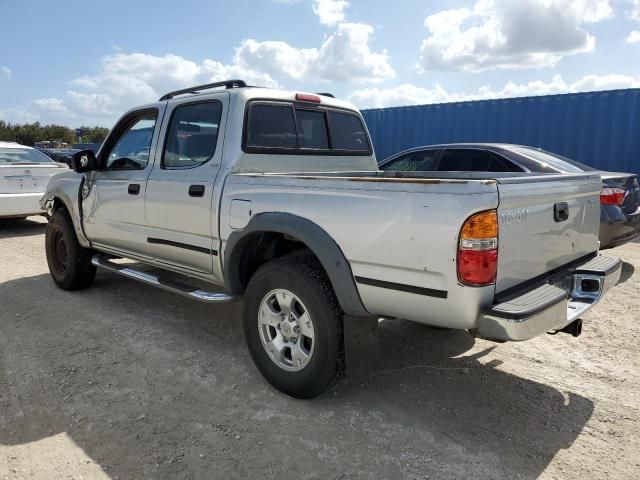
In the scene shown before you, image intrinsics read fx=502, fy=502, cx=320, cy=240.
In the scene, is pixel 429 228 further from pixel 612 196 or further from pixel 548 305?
A: pixel 612 196

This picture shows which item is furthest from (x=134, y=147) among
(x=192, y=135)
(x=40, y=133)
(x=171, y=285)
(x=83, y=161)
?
(x=40, y=133)

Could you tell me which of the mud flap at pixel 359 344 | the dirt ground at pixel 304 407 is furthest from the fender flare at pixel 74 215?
the mud flap at pixel 359 344

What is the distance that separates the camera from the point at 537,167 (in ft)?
19.7

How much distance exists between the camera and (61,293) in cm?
531

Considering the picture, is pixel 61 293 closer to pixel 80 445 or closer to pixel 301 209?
pixel 80 445

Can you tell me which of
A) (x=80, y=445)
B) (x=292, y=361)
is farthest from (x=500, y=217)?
(x=80, y=445)

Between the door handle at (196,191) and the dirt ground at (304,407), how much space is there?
1.19 metres

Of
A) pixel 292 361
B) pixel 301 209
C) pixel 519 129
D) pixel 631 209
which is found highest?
pixel 519 129

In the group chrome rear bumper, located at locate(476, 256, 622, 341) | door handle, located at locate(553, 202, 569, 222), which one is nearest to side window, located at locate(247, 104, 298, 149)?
door handle, located at locate(553, 202, 569, 222)

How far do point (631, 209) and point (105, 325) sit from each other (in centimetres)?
561

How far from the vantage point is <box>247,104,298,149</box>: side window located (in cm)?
373

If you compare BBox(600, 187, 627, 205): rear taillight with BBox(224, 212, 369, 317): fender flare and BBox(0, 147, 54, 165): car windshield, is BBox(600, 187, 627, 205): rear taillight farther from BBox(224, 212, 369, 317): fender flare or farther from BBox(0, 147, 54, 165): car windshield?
BBox(0, 147, 54, 165): car windshield

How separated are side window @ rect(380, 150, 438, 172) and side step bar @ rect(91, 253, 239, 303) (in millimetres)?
3883

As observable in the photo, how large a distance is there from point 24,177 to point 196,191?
699 cm
